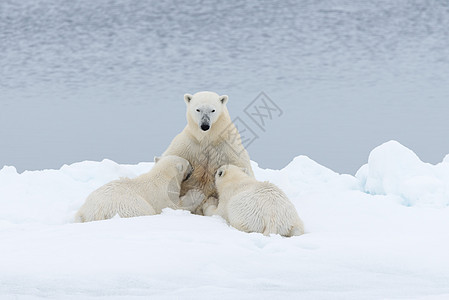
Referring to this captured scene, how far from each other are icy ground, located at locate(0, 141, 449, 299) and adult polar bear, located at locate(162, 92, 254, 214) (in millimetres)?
587

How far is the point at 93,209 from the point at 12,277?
1757mm

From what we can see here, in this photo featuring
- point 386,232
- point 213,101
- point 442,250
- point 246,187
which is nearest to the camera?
point 442,250

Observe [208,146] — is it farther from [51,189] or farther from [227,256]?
[51,189]

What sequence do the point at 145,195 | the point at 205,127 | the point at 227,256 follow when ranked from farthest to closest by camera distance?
the point at 205,127
the point at 145,195
the point at 227,256

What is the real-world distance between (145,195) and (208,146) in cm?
95

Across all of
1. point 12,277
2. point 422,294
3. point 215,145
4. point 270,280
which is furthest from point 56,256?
point 215,145

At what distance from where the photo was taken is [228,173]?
5367 millimetres

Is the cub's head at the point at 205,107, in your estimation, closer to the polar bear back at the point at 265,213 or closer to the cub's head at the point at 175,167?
the cub's head at the point at 175,167

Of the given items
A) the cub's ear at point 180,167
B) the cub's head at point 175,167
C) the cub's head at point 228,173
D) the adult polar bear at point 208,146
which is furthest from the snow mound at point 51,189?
the cub's head at point 228,173

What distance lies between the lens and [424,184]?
6430 millimetres

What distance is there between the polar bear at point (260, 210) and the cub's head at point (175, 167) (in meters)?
0.62

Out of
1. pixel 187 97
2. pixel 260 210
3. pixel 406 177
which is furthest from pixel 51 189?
pixel 406 177

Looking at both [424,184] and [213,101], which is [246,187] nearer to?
[213,101]

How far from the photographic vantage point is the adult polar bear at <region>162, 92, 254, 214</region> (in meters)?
5.59
